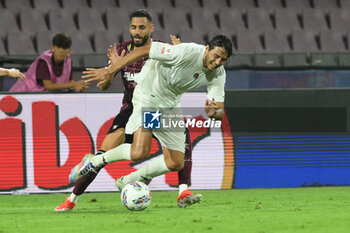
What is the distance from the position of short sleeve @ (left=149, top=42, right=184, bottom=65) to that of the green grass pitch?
50.5 inches

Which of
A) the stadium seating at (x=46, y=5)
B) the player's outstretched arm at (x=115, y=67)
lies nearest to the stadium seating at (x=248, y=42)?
the stadium seating at (x=46, y=5)

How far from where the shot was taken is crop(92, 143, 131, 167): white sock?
649 centimetres

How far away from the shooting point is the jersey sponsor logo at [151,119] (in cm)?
652

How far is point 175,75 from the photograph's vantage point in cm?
639

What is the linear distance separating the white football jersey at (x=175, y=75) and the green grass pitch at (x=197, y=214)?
3.37 ft

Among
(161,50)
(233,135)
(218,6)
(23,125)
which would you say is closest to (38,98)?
(23,125)

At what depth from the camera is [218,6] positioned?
12484mm

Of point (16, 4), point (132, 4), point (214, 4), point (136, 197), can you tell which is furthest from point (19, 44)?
point (136, 197)

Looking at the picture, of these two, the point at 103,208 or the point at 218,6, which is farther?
the point at 218,6

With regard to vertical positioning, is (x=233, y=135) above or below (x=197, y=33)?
below

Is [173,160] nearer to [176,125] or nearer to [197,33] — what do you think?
[176,125]

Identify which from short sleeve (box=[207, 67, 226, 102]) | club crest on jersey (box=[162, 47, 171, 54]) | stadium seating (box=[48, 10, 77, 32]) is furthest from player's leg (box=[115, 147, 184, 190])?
stadium seating (box=[48, 10, 77, 32])

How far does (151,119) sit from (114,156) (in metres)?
0.46

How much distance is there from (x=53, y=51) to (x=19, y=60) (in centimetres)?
41
